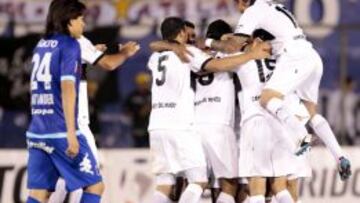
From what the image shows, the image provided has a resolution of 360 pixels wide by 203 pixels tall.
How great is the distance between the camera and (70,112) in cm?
1012

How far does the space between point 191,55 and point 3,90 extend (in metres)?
6.17

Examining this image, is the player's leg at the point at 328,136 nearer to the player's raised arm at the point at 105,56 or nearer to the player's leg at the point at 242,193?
the player's leg at the point at 242,193

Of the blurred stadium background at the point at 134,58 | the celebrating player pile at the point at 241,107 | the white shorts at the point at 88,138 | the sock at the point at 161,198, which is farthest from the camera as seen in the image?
the blurred stadium background at the point at 134,58

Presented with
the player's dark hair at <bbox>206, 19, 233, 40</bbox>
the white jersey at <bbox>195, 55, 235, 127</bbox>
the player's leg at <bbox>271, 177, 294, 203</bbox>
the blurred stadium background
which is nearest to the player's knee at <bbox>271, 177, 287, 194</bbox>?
the player's leg at <bbox>271, 177, 294, 203</bbox>

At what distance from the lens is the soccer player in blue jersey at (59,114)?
10.2 m

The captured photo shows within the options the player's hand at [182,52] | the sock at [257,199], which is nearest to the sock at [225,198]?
the sock at [257,199]

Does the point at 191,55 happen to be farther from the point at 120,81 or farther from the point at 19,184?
the point at 120,81

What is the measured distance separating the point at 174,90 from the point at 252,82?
725mm

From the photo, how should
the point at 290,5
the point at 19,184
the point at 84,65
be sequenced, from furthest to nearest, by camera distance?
the point at 290,5 → the point at 19,184 → the point at 84,65

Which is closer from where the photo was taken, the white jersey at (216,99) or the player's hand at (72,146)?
the player's hand at (72,146)

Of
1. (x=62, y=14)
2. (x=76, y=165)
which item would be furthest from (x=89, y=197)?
(x=62, y=14)

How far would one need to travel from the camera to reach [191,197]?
1161 centimetres

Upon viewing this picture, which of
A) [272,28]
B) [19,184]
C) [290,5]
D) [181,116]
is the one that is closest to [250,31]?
[272,28]

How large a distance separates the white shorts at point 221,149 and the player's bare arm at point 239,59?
607 mm
